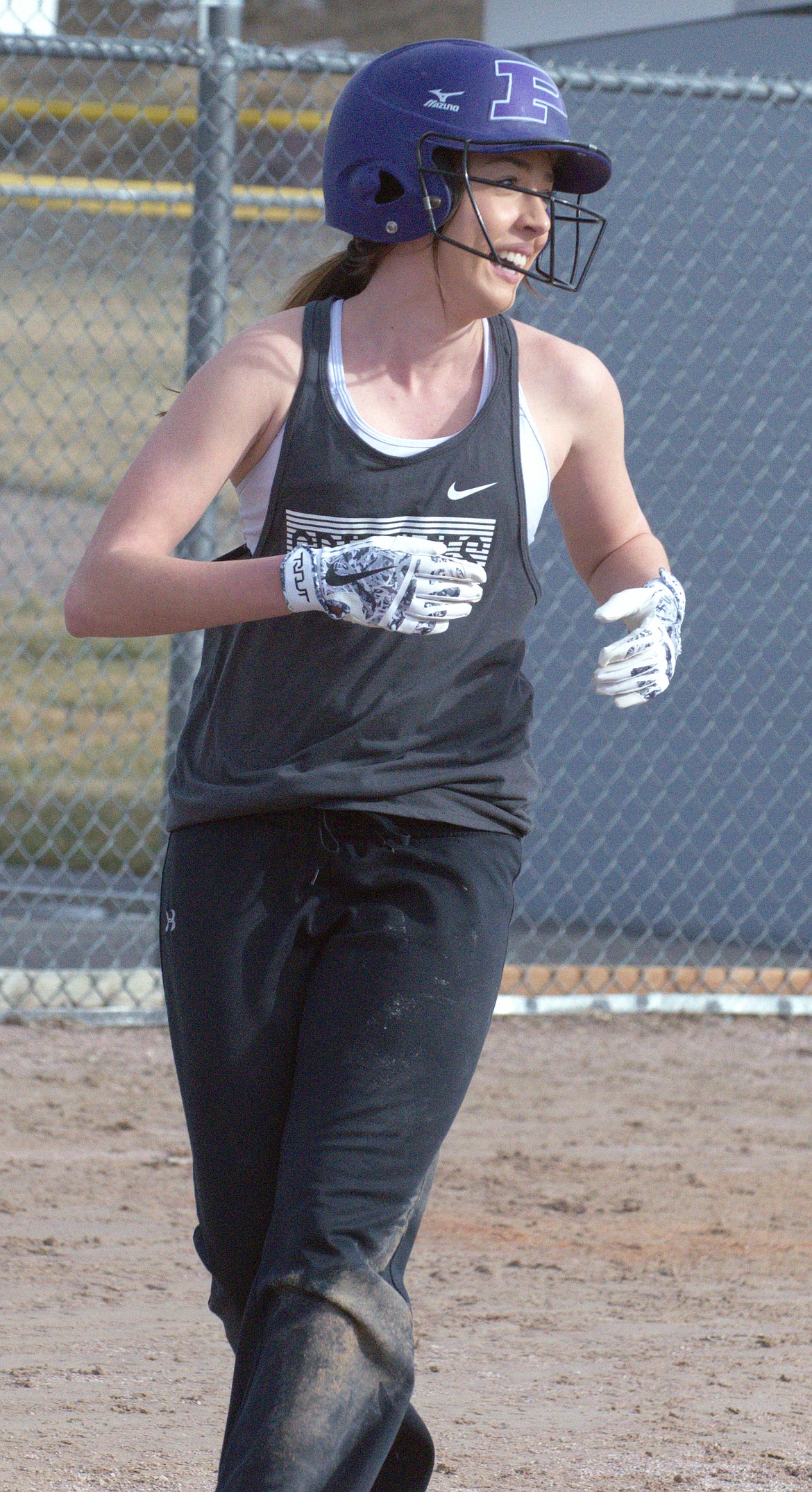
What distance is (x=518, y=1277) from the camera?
393 centimetres

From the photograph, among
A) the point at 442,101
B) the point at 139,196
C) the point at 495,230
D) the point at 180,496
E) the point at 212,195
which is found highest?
the point at 442,101

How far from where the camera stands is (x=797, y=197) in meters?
6.93

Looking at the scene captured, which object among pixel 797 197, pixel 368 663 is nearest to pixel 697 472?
pixel 797 197

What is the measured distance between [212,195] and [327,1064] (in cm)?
399

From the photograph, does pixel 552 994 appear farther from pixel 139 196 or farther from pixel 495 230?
pixel 495 230

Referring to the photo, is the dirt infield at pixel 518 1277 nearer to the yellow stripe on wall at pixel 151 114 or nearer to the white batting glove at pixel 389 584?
the white batting glove at pixel 389 584

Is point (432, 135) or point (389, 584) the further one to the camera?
point (432, 135)

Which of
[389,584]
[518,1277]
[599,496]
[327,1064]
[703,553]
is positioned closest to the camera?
[389,584]

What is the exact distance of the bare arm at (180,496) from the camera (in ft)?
7.31

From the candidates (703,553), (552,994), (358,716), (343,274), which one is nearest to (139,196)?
(703,553)

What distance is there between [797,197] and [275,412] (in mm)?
5178

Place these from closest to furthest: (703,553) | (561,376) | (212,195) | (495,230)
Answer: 1. (495,230)
2. (561,376)
3. (212,195)
4. (703,553)

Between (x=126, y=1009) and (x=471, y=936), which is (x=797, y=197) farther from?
(x=471, y=936)

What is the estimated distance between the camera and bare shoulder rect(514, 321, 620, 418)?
248cm
